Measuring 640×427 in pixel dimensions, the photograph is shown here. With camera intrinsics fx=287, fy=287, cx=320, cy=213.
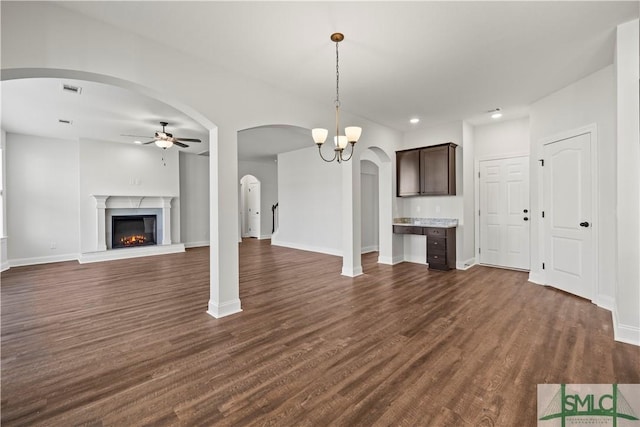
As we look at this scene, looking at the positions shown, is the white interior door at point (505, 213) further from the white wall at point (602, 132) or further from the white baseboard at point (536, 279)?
the white wall at point (602, 132)

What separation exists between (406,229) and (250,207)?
301 inches

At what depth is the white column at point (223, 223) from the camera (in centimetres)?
340

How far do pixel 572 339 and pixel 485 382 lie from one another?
140cm

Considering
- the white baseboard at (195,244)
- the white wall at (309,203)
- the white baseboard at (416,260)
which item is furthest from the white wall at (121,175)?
the white baseboard at (416,260)

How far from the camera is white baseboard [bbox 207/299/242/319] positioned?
337cm

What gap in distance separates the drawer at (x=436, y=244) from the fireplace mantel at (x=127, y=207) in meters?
6.63

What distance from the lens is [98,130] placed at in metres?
6.18

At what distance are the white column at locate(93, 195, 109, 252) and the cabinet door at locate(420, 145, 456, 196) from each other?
7655 mm

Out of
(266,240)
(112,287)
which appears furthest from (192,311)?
(266,240)

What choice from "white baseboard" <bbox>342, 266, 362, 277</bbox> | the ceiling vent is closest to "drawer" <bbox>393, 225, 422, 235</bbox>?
"white baseboard" <bbox>342, 266, 362, 277</bbox>

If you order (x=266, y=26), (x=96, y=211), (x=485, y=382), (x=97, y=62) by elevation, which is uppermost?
(x=266, y=26)

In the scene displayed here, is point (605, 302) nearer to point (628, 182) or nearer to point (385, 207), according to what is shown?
point (628, 182)

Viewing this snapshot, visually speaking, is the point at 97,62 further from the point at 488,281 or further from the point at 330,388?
the point at 488,281

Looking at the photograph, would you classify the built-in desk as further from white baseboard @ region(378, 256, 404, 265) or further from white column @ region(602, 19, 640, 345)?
white column @ region(602, 19, 640, 345)
